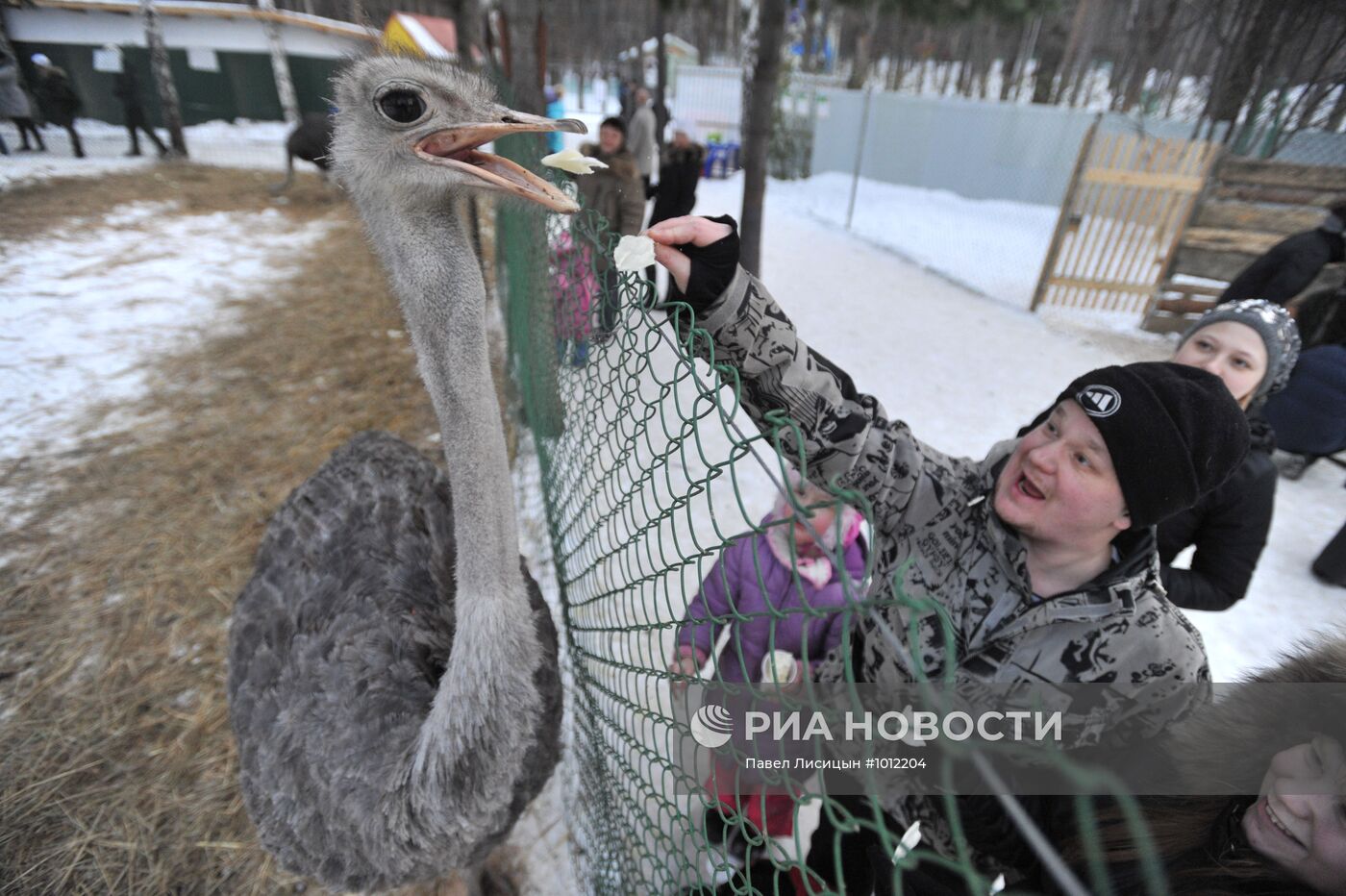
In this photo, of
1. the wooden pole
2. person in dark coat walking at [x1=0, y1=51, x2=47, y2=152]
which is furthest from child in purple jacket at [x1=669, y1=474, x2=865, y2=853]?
person in dark coat walking at [x1=0, y1=51, x2=47, y2=152]

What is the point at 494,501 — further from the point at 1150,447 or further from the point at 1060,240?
the point at 1060,240

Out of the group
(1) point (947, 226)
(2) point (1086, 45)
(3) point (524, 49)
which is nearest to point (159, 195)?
(3) point (524, 49)

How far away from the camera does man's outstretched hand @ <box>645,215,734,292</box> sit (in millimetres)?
1300

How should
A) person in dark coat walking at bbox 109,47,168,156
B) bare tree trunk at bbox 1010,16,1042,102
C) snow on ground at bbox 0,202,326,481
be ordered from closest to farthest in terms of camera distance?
snow on ground at bbox 0,202,326,481 → person in dark coat walking at bbox 109,47,168,156 → bare tree trunk at bbox 1010,16,1042,102

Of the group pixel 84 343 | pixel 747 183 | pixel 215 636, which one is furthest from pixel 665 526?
pixel 84 343

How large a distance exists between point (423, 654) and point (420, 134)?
145 centimetres

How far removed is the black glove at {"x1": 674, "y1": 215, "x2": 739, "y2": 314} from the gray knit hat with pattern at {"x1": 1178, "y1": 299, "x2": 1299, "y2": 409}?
1.79 meters

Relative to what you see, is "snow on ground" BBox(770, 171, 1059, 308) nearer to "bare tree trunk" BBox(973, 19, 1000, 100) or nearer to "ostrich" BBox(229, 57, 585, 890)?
"ostrich" BBox(229, 57, 585, 890)

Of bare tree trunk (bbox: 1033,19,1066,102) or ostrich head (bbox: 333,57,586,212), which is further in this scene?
bare tree trunk (bbox: 1033,19,1066,102)

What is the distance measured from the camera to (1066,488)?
127 cm

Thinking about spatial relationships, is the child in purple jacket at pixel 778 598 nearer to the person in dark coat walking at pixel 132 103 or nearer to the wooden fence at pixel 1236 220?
the wooden fence at pixel 1236 220

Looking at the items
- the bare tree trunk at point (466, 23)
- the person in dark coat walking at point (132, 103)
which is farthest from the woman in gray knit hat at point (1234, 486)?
the person in dark coat walking at point (132, 103)

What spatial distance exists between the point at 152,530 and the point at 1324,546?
678 cm
